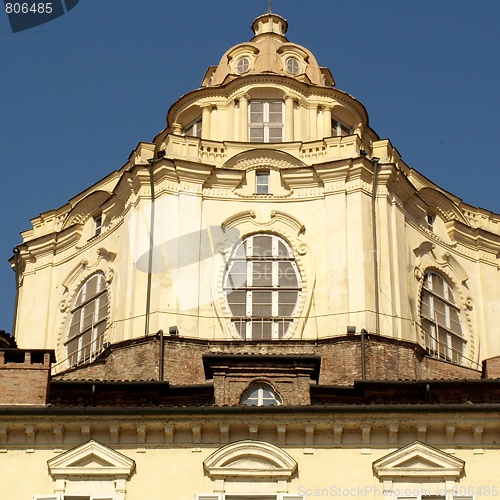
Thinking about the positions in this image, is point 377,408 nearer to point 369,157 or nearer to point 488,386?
point 488,386

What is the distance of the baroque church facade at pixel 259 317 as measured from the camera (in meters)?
33.6

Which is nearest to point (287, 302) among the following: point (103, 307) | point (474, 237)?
point (103, 307)

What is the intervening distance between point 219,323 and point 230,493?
11.8 metres

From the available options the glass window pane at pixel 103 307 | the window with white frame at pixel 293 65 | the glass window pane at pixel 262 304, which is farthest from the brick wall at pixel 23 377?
the window with white frame at pixel 293 65

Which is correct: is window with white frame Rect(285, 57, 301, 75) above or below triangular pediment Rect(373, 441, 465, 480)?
above

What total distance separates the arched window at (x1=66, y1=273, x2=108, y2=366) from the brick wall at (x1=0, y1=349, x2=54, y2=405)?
28.7 ft

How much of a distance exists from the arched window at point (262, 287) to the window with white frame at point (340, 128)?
6069 mm

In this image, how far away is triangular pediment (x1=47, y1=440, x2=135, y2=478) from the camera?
33.4 meters

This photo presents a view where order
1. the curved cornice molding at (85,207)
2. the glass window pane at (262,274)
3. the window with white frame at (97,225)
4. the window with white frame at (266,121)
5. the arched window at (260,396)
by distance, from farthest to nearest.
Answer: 1. the window with white frame at (266,121)
2. the curved cornice molding at (85,207)
3. the window with white frame at (97,225)
4. the glass window pane at (262,274)
5. the arched window at (260,396)

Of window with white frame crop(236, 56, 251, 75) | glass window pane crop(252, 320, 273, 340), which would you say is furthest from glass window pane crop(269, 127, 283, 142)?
glass window pane crop(252, 320, 273, 340)

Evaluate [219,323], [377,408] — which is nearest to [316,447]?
[377,408]

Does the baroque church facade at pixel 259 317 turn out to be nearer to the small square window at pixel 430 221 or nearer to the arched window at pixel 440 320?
the arched window at pixel 440 320

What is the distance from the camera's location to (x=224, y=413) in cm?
3403

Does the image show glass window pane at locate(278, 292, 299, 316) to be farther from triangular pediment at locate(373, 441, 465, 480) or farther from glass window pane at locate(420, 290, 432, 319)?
triangular pediment at locate(373, 441, 465, 480)
